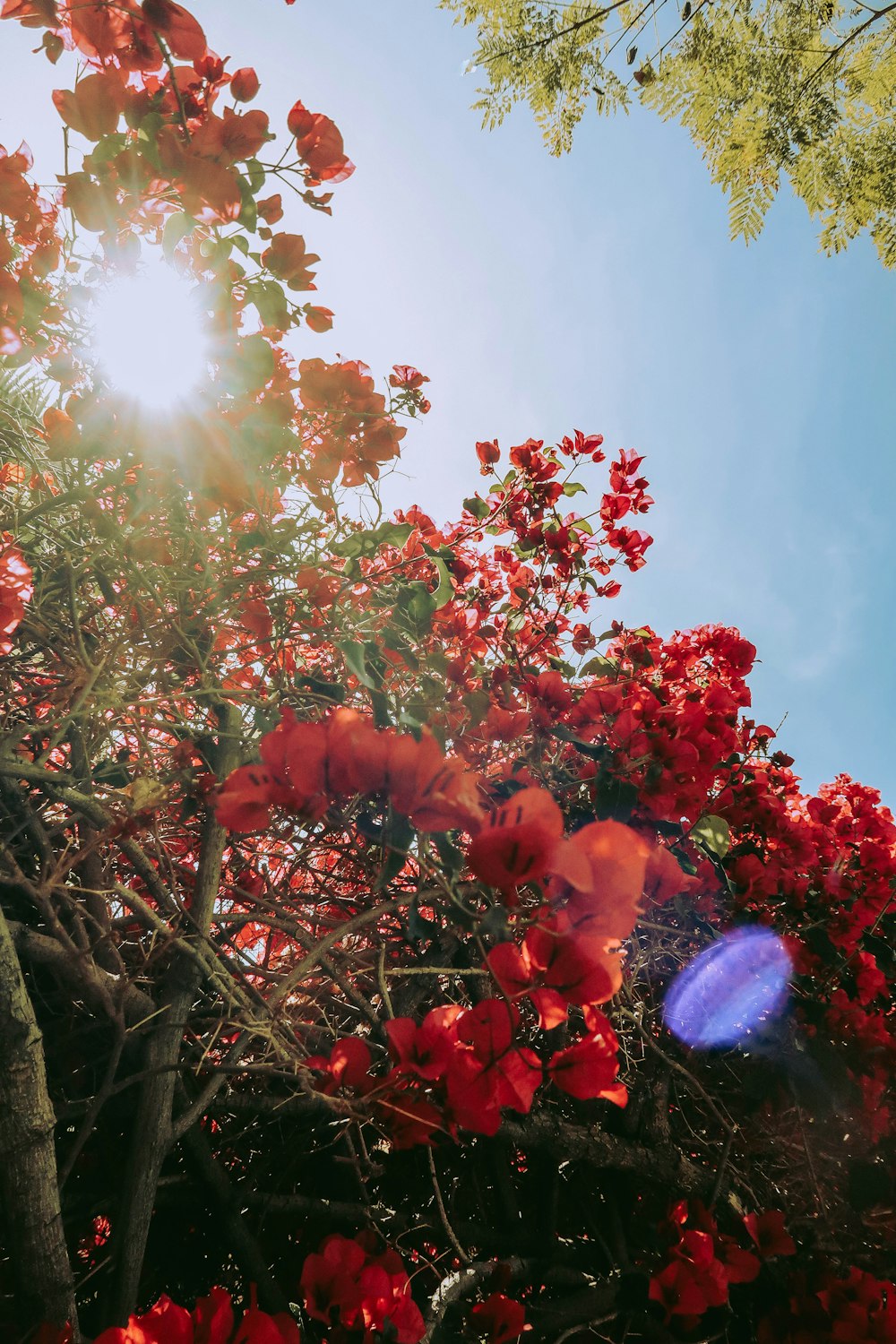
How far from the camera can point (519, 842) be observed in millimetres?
701

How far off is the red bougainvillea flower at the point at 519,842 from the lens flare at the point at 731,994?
1489 mm

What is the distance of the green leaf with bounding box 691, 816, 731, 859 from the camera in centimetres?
167

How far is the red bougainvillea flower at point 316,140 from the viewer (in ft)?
3.72

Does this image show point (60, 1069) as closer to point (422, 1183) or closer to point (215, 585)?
point (422, 1183)

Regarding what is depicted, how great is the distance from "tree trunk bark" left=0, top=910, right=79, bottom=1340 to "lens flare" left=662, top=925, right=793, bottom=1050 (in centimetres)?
161

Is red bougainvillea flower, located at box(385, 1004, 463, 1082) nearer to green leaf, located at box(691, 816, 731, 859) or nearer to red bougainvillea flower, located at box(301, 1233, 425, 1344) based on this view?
red bougainvillea flower, located at box(301, 1233, 425, 1344)

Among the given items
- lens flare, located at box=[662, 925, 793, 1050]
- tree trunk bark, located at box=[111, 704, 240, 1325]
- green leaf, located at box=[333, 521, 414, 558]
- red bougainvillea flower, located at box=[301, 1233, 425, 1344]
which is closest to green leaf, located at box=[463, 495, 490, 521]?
green leaf, located at box=[333, 521, 414, 558]

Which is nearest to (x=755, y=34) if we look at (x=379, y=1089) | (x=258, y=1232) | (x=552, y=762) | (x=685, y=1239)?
(x=552, y=762)

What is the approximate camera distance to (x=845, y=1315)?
1.49 metres

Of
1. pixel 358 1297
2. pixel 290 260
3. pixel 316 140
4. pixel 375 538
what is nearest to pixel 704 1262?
pixel 358 1297

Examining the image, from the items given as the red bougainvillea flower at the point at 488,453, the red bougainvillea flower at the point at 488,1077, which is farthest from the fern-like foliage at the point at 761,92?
the red bougainvillea flower at the point at 488,1077

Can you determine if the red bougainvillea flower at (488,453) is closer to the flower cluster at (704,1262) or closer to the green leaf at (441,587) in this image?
the green leaf at (441,587)

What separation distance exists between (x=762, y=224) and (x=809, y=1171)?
3682mm

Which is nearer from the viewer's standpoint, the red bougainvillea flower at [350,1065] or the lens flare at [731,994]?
the red bougainvillea flower at [350,1065]
